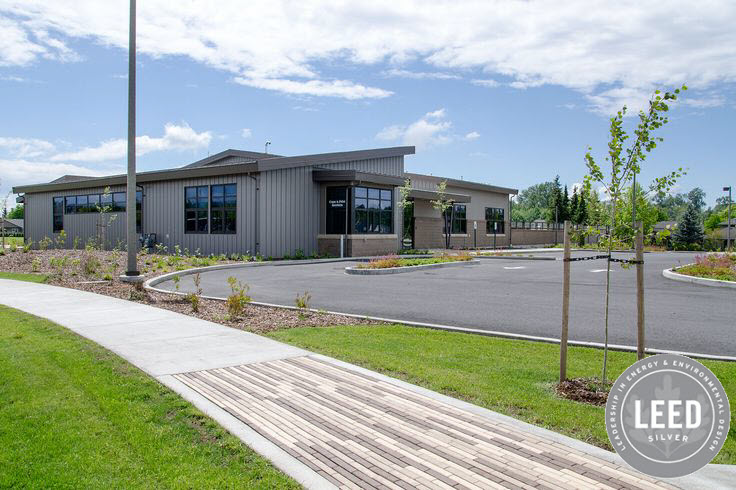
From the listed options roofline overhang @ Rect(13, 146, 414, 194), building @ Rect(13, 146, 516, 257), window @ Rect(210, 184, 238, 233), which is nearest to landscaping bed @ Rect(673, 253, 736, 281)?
building @ Rect(13, 146, 516, 257)

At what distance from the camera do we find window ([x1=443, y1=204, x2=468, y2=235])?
4362 centimetres

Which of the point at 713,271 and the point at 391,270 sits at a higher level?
the point at 713,271

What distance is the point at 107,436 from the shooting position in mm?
4543

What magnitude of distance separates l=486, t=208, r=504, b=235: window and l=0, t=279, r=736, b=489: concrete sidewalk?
141 feet

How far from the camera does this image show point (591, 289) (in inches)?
611

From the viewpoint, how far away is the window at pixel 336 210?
92.2ft

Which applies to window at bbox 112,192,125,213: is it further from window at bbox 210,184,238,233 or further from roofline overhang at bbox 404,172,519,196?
roofline overhang at bbox 404,172,519,196

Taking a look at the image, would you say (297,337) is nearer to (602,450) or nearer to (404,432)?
(404,432)

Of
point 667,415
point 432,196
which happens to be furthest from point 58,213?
point 667,415

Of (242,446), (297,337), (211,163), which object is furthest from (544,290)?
(211,163)

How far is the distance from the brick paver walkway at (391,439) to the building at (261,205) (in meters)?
19.7

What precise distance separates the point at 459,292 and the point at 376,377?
858 centimetres

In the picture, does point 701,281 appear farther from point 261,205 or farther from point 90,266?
point 90,266

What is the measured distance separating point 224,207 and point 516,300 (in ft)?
55.9
